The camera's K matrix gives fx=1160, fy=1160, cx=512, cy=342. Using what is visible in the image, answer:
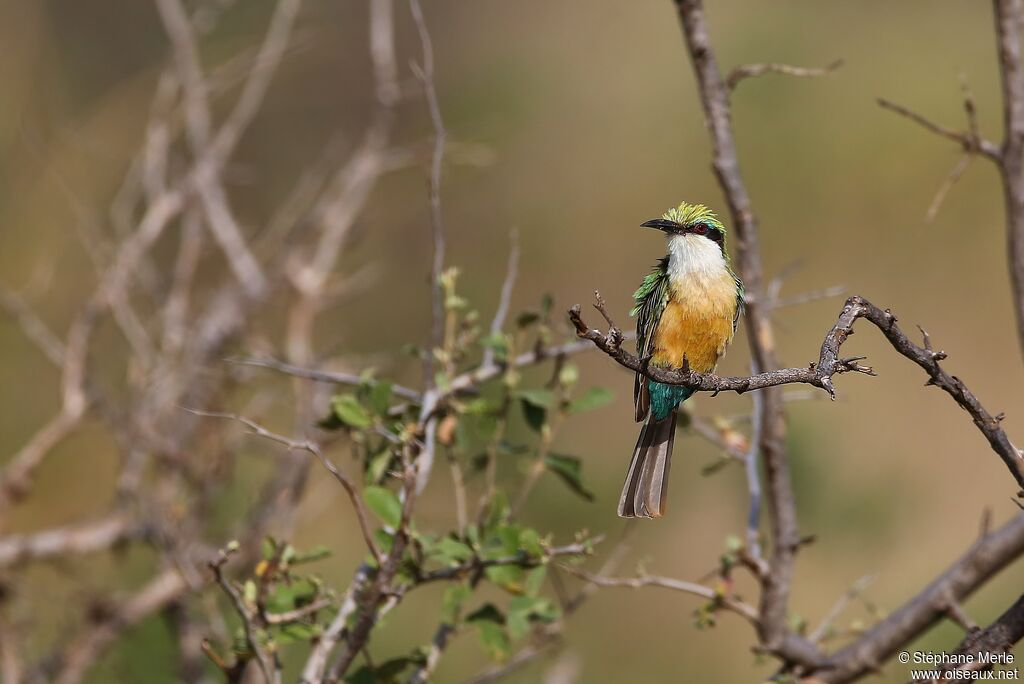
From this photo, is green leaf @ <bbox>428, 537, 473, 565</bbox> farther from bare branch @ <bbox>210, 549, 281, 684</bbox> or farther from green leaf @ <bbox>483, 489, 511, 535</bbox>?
bare branch @ <bbox>210, 549, 281, 684</bbox>

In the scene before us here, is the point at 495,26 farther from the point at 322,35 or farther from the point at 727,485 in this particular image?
the point at 727,485

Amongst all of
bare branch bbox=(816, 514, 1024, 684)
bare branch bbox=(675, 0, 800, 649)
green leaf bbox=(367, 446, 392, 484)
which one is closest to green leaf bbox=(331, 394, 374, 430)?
green leaf bbox=(367, 446, 392, 484)

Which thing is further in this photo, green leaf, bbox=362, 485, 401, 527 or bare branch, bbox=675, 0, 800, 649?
bare branch, bbox=675, 0, 800, 649

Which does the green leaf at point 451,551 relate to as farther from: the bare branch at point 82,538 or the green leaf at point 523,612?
the bare branch at point 82,538

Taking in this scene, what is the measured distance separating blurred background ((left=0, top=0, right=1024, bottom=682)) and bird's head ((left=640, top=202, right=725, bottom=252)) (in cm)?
196

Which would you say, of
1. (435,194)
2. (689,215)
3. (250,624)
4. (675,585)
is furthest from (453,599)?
(689,215)

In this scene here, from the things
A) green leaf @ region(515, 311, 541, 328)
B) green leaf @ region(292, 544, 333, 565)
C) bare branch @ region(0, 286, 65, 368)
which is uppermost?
bare branch @ region(0, 286, 65, 368)

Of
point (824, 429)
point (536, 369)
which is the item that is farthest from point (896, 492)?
point (536, 369)

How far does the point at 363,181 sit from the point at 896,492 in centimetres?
313

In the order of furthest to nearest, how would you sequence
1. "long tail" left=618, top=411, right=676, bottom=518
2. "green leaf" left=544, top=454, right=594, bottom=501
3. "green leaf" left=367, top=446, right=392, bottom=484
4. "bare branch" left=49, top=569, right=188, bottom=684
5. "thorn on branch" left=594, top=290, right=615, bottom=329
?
"bare branch" left=49, top=569, right=188, bottom=684, "green leaf" left=544, top=454, right=594, bottom=501, "green leaf" left=367, top=446, right=392, bottom=484, "long tail" left=618, top=411, right=676, bottom=518, "thorn on branch" left=594, top=290, right=615, bottom=329

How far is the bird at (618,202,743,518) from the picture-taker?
2492 millimetres

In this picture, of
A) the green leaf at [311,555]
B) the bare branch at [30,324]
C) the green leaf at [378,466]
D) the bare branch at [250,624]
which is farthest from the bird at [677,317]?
the bare branch at [30,324]

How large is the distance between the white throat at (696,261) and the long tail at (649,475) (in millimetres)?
312

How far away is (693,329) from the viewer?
2611 mm
